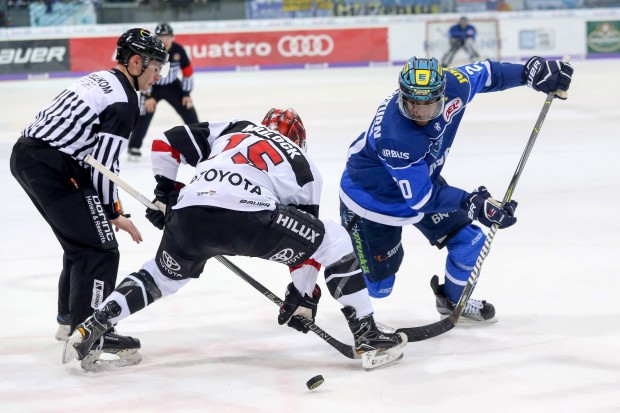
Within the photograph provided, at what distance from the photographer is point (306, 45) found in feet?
58.0

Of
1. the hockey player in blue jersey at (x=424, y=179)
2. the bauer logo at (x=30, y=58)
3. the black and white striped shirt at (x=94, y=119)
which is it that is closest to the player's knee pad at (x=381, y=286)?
the hockey player in blue jersey at (x=424, y=179)

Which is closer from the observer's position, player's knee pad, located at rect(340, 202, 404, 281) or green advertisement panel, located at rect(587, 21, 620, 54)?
player's knee pad, located at rect(340, 202, 404, 281)

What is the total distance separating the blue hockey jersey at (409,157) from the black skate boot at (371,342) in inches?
20.3

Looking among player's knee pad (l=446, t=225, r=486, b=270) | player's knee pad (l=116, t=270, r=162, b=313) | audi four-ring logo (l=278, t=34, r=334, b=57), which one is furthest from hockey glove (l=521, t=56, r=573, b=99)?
audi four-ring logo (l=278, t=34, r=334, b=57)

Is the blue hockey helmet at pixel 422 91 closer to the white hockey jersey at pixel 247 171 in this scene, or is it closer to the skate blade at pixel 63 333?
the white hockey jersey at pixel 247 171

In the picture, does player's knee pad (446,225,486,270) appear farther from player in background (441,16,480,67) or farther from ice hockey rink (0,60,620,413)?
player in background (441,16,480,67)

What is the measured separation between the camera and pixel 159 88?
9.59 m

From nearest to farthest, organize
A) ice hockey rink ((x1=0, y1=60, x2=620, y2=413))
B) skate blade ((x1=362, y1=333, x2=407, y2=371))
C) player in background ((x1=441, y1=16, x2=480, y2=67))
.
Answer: ice hockey rink ((x1=0, y1=60, x2=620, y2=413))
skate blade ((x1=362, y1=333, x2=407, y2=371))
player in background ((x1=441, y1=16, x2=480, y2=67))

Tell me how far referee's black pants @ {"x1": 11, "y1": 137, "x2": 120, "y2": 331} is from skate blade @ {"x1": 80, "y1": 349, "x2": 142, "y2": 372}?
0.21 metres

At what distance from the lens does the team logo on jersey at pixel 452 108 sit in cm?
425

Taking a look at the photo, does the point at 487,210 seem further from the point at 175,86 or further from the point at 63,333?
the point at 175,86

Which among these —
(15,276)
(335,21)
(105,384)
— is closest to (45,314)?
(15,276)

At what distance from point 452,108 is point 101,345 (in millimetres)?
1719

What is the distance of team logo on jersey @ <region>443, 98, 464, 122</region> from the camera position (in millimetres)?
4254
